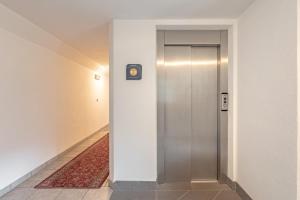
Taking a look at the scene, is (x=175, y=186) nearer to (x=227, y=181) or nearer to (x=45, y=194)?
(x=227, y=181)

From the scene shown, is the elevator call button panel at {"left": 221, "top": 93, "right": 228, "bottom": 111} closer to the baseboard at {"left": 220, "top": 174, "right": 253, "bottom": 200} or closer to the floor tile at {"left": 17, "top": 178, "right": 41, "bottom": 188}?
Answer: the baseboard at {"left": 220, "top": 174, "right": 253, "bottom": 200}

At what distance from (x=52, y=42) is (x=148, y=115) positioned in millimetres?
2249

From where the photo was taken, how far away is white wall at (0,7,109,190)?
8.77 feet

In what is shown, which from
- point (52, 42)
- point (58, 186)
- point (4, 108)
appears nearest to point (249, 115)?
point (58, 186)

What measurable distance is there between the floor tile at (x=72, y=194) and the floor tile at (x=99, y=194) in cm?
7

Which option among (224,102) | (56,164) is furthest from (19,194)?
(224,102)

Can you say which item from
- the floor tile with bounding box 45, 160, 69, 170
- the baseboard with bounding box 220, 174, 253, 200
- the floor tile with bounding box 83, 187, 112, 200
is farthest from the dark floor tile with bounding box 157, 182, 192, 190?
the floor tile with bounding box 45, 160, 69, 170

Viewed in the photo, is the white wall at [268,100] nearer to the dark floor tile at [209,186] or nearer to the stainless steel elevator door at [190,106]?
the dark floor tile at [209,186]

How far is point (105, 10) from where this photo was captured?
2.45 meters

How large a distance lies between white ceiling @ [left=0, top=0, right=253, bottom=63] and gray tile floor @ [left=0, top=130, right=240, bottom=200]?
2.23 metres

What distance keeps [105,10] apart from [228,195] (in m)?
2.79

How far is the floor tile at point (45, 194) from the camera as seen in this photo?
254 centimetres

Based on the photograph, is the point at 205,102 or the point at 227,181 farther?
the point at 205,102

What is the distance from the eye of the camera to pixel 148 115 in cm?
272
